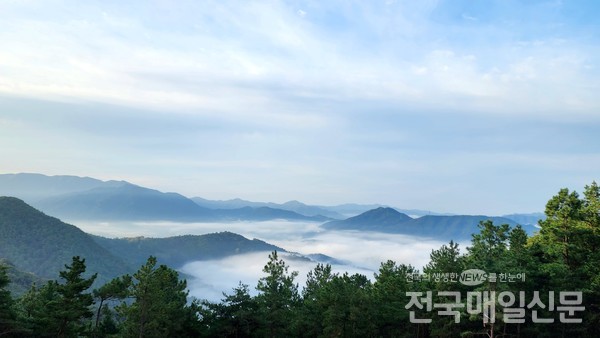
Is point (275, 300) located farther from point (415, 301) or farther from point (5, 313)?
point (5, 313)

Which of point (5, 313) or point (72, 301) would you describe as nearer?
point (5, 313)

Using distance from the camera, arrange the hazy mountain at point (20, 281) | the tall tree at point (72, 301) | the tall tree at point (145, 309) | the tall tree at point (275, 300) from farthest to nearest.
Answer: the hazy mountain at point (20, 281), the tall tree at point (275, 300), the tall tree at point (72, 301), the tall tree at point (145, 309)

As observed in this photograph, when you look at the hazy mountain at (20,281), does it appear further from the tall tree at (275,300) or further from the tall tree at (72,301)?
the tall tree at (275,300)

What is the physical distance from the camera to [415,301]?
38.6 m

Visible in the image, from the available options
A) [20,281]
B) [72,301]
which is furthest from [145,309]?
[20,281]

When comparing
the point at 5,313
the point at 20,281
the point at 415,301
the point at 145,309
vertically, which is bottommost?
the point at 20,281

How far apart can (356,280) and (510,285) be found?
825 inches

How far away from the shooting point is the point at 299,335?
4450 cm

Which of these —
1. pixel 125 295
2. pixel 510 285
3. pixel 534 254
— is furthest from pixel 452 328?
pixel 125 295

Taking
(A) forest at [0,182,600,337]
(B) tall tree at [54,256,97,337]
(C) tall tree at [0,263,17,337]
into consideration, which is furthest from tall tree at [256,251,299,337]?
(C) tall tree at [0,263,17,337]

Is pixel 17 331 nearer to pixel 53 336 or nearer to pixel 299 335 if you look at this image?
pixel 53 336

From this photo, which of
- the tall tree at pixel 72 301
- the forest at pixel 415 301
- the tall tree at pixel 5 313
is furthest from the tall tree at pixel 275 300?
the tall tree at pixel 5 313

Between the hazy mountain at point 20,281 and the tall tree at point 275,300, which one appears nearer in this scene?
the tall tree at point 275,300

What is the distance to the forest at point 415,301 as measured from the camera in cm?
3388
